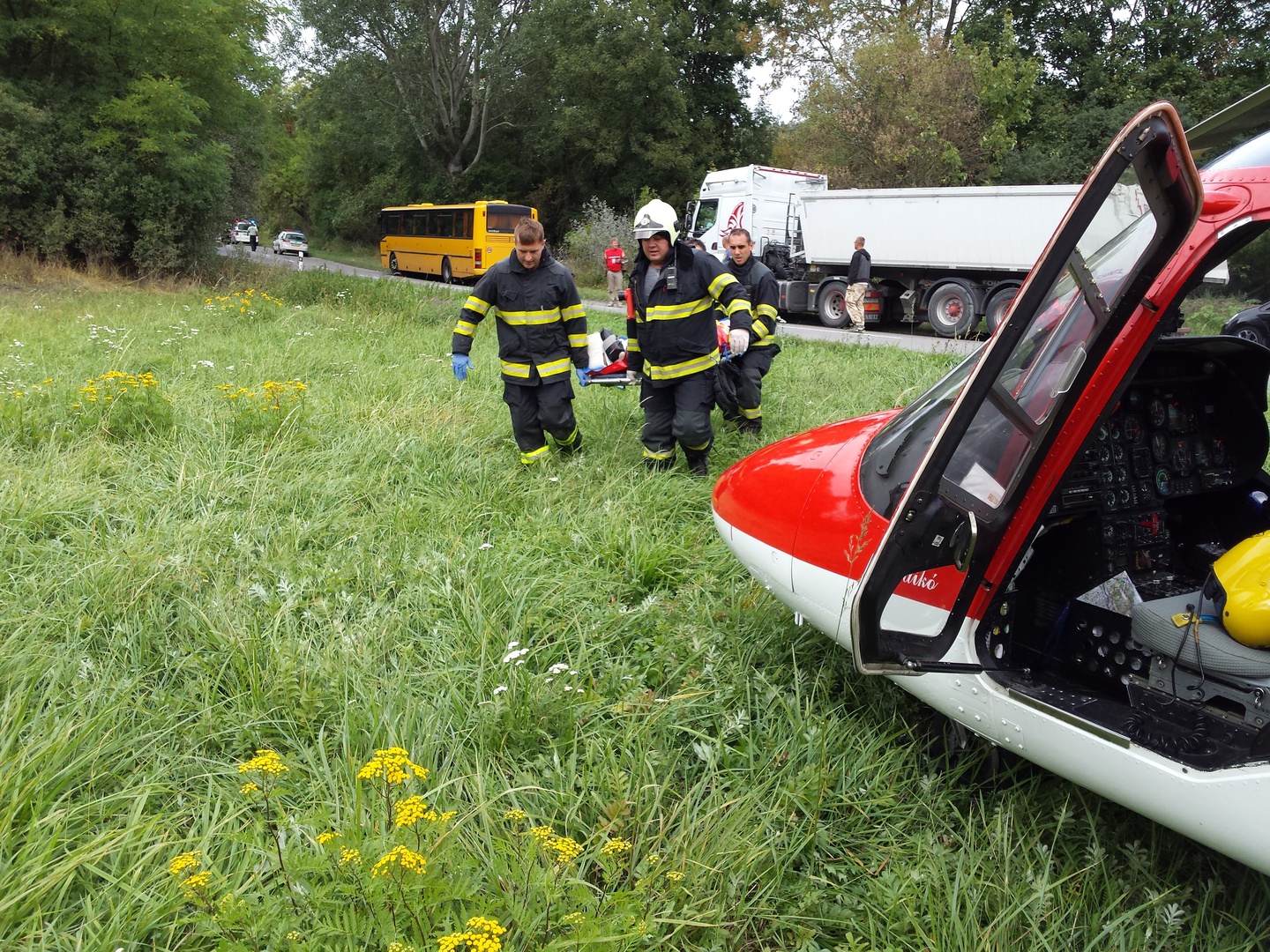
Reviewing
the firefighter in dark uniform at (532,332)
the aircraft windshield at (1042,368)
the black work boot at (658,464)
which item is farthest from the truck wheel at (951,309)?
the aircraft windshield at (1042,368)

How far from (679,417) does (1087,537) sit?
2862mm

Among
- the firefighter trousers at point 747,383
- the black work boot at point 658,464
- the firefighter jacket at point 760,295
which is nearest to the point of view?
the black work boot at point 658,464

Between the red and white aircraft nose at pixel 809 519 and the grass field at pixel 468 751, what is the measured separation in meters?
0.40

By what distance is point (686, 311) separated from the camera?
504 cm

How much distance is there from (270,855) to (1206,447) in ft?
10.6

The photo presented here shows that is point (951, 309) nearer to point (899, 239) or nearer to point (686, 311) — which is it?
point (899, 239)

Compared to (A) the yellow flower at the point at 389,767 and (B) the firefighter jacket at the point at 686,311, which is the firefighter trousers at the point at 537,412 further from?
(A) the yellow flower at the point at 389,767

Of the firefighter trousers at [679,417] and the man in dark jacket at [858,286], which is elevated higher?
the man in dark jacket at [858,286]

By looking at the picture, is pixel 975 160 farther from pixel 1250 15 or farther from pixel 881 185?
pixel 1250 15

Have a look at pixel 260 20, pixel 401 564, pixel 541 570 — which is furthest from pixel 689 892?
pixel 260 20

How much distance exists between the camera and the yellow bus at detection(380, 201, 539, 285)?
25.0 meters

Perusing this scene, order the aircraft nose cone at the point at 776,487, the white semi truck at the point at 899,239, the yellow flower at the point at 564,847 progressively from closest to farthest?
the yellow flower at the point at 564,847, the aircraft nose cone at the point at 776,487, the white semi truck at the point at 899,239

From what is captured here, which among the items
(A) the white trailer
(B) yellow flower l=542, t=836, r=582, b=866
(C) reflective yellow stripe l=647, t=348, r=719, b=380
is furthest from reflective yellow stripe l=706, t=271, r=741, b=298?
(A) the white trailer

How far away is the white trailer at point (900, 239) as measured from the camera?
43.6 ft
